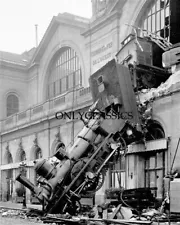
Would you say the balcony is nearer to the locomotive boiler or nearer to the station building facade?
the station building facade

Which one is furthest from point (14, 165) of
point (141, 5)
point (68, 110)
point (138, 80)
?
point (138, 80)

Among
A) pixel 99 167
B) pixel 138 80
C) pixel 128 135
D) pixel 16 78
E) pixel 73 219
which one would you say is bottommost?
pixel 73 219

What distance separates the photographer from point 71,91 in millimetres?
26859

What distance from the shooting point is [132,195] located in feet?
50.1

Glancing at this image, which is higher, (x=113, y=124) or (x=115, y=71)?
(x=115, y=71)

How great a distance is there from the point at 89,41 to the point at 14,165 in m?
11.4

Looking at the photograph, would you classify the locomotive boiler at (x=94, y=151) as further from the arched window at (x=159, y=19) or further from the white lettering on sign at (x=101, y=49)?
the white lettering on sign at (x=101, y=49)

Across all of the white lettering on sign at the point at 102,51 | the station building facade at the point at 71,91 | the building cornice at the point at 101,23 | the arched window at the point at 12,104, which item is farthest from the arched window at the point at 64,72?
the arched window at the point at 12,104

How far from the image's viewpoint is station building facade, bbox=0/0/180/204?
58.3 ft

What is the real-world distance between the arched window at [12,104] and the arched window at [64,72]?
16.3 ft

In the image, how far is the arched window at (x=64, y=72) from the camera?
35.1m

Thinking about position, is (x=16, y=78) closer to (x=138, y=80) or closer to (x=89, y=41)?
(x=89, y=41)

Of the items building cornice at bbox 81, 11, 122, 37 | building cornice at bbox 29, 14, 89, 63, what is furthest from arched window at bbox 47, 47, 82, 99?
building cornice at bbox 81, 11, 122, 37

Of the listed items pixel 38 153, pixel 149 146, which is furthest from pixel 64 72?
pixel 149 146
